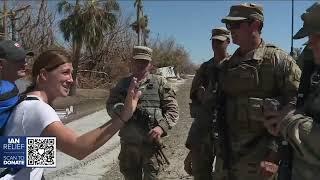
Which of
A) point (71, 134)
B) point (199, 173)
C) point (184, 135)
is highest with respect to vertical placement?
point (71, 134)

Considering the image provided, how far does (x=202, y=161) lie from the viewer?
479cm

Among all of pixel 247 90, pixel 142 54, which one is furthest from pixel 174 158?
pixel 247 90

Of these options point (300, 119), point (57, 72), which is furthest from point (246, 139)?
point (57, 72)

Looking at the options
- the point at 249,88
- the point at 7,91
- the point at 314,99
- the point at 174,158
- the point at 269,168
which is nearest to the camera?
the point at 314,99

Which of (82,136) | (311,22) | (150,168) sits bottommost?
(150,168)

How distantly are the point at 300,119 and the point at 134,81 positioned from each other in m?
0.86

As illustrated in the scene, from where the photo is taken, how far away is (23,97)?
97.6 inches

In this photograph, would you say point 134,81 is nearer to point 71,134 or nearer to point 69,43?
point 71,134

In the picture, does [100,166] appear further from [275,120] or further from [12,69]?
[275,120]

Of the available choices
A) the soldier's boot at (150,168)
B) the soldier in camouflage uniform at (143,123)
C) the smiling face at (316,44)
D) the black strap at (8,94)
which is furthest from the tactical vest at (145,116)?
the smiling face at (316,44)

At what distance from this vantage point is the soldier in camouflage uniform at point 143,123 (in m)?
4.68

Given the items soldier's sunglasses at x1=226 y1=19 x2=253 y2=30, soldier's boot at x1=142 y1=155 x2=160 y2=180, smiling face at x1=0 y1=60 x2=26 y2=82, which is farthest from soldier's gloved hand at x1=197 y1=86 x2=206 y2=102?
smiling face at x1=0 y1=60 x2=26 y2=82

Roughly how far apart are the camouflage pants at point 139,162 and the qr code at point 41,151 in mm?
2234

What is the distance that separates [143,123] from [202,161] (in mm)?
728
